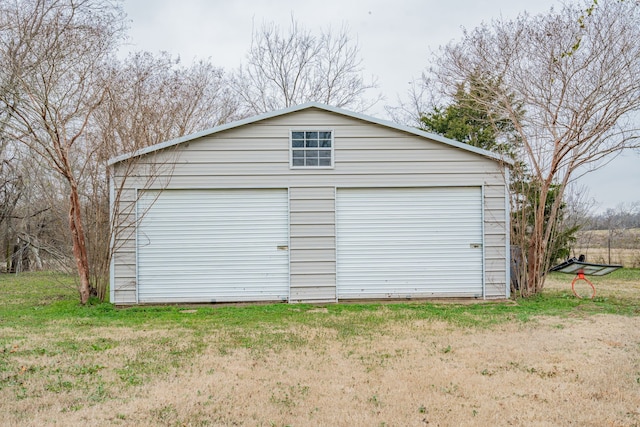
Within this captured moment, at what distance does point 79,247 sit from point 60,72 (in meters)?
3.12

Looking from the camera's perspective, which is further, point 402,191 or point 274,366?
point 402,191

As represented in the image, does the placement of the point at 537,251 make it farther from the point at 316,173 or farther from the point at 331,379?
the point at 331,379

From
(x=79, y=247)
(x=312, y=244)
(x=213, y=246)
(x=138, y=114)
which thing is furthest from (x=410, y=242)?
(x=138, y=114)

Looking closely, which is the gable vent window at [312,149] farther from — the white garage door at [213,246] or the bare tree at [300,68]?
the bare tree at [300,68]

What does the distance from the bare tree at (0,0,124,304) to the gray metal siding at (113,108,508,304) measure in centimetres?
112

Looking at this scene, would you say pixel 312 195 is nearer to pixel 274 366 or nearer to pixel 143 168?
pixel 143 168

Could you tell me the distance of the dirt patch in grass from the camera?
4129mm

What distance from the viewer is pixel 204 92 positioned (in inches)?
771

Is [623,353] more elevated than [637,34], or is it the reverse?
[637,34]

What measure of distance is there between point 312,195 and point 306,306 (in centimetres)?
206

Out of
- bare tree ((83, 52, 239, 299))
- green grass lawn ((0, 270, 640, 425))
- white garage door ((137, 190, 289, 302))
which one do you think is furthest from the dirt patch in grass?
bare tree ((83, 52, 239, 299))

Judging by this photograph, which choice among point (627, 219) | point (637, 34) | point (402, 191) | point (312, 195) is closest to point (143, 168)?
point (312, 195)

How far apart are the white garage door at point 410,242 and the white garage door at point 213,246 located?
1.24 metres

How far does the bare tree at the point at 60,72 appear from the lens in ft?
31.8
